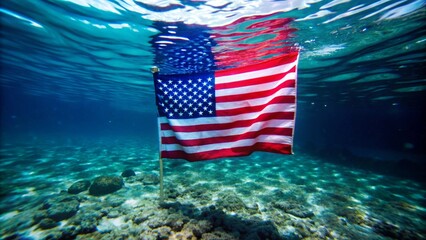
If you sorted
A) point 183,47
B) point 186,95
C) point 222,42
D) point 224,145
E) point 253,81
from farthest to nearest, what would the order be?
point 183,47 → point 222,42 → point 186,95 → point 224,145 → point 253,81

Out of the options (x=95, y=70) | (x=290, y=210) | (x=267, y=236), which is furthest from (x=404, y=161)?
(x=95, y=70)

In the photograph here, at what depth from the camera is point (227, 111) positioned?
5.24 m

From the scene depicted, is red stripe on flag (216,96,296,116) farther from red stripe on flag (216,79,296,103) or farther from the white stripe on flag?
the white stripe on flag

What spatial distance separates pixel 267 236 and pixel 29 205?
934cm

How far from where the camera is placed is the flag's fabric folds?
4.80 metres

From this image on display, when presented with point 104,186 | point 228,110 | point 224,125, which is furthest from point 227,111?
point 104,186

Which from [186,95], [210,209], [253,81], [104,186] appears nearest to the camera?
[253,81]

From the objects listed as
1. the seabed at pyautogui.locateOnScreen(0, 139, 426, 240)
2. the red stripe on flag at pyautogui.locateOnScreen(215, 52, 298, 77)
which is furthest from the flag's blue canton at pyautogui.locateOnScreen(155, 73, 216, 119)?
the seabed at pyautogui.locateOnScreen(0, 139, 426, 240)

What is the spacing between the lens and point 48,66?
18.4 metres

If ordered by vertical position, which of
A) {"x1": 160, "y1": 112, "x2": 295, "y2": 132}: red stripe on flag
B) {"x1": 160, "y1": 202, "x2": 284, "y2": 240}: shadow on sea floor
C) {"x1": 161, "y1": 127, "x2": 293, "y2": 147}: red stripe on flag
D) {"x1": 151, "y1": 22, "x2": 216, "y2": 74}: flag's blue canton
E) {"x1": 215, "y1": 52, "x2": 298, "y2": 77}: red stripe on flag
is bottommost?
{"x1": 160, "y1": 202, "x2": 284, "y2": 240}: shadow on sea floor

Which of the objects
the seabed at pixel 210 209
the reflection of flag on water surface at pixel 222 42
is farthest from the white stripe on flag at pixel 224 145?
the reflection of flag on water surface at pixel 222 42

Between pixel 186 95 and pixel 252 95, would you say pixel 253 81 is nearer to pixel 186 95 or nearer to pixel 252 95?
pixel 252 95

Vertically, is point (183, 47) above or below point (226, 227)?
above

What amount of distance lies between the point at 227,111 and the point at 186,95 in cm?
129
